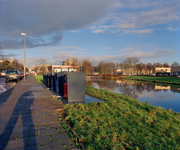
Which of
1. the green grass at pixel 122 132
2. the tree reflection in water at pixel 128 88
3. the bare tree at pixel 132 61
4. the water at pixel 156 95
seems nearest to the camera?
the green grass at pixel 122 132

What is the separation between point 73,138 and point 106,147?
76 cm

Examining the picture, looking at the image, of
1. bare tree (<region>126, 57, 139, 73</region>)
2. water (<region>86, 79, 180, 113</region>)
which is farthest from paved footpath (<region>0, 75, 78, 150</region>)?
bare tree (<region>126, 57, 139, 73</region>)

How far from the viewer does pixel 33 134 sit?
324cm

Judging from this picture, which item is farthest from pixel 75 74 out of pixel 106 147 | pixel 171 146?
pixel 171 146

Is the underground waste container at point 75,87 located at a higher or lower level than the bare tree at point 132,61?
lower

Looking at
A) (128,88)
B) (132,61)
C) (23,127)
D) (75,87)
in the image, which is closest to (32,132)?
(23,127)

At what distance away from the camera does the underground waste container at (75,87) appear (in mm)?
6234

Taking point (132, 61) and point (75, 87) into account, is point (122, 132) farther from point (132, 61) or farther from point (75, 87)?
point (132, 61)

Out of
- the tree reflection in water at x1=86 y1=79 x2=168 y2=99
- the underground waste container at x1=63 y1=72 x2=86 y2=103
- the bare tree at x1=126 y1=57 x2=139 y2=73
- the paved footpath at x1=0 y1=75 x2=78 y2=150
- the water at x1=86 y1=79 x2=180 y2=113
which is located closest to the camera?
the paved footpath at x1=0 y1=75 x2=78 y2=150

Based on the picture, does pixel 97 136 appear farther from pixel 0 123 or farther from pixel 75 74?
pixel 75 74

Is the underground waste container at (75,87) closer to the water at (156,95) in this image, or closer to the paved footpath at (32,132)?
the paved footpath at (32,132)

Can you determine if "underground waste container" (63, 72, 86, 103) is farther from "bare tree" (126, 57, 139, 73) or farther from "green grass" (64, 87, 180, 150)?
"bare tree" (126, 57, 139, 73)

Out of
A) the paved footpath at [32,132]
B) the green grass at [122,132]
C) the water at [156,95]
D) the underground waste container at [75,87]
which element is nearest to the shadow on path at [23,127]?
the paved footpath at [32,132]

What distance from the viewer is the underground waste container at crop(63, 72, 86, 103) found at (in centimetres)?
623
